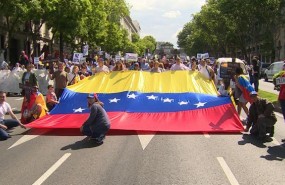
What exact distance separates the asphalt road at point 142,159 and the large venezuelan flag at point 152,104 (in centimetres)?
50

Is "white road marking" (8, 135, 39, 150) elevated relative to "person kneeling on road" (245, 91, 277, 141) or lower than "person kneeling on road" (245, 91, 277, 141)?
lower

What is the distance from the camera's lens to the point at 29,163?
866 centimetres

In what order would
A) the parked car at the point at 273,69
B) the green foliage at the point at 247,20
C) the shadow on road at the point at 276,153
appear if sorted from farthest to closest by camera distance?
the green foliage at the point at 247,20
the parked car at the point at 273,69
the shadow on road at the point at 276,153

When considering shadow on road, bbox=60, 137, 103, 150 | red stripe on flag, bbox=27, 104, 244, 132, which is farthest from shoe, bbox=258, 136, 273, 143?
shadow on road, bbox=60, 137, 103, 150

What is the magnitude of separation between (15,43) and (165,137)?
4130 centimetres

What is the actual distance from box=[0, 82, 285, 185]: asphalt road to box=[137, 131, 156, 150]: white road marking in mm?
24

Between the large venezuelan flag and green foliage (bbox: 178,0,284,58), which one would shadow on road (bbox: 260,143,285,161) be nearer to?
the large venezuelan flag

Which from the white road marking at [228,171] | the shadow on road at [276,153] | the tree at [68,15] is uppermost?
the tree at [68,15]

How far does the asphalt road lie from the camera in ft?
24.6

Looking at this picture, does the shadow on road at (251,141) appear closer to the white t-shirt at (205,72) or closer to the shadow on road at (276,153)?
the shadow on road at (276,153)

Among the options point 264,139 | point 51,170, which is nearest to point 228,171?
point 51,170

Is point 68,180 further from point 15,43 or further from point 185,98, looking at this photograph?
point 15,43

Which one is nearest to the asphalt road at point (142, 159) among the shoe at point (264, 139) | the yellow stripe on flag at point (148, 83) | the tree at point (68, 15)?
the shoe at point (264, 139)

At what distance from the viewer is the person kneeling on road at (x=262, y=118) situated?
35.1 feet
